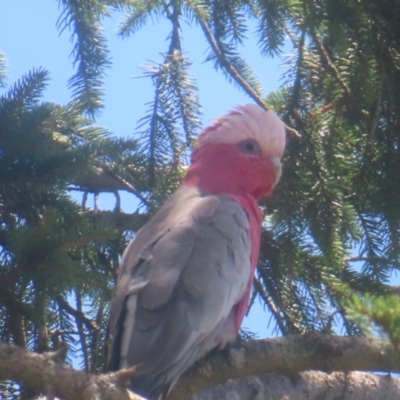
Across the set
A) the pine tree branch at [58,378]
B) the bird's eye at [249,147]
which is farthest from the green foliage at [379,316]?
the bird's eye at [249,147]

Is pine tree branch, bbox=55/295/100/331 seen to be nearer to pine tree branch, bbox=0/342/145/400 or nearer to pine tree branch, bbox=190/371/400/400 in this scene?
pine tree branch, bbox=190/371/400/400

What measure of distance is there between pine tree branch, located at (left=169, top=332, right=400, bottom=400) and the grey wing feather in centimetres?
11

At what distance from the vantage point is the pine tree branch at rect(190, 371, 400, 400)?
285cm

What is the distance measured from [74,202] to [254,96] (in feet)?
3.69

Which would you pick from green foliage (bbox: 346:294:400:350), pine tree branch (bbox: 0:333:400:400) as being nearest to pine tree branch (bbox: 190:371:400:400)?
pine tree branch (bbox: 0:333:400:400)

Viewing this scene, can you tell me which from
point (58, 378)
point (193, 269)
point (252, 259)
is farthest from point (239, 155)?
point (58, 378)

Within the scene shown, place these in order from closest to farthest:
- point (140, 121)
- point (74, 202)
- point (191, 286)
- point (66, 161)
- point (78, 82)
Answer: point (66, 161) < point (74, 202) < point (191, 286) < point (140, 121) < point (78, 82)

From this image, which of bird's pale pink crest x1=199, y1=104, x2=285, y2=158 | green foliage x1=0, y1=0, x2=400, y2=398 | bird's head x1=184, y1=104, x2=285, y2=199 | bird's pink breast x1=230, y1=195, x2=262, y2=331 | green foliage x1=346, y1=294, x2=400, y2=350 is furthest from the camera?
bird's head x1=184, y1=104, x2=285, y2=199

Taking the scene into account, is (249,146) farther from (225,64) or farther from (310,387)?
(310,387)

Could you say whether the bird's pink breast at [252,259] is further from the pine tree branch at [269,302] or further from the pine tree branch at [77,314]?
the pine tree branch at [77,314]

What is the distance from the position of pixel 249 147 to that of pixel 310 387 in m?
1.35

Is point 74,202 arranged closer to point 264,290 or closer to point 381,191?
point 264,290

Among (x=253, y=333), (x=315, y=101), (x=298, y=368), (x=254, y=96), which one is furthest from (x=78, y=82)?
(x=298, y=368)

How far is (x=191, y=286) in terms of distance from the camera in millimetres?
2893
